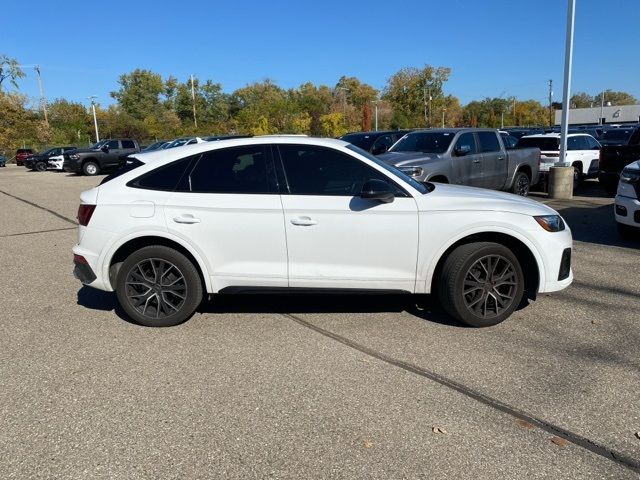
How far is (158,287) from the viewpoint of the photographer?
15.2 ft

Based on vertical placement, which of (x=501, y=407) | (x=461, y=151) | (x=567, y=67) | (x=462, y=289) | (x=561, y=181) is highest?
(x=567, y=67)

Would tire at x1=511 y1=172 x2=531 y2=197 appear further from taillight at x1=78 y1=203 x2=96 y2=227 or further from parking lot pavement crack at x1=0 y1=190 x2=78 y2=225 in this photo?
parking lot pavement crack at x1=0 y1=190 x2=78 y2=225

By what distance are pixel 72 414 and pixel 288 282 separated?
6.42 ft

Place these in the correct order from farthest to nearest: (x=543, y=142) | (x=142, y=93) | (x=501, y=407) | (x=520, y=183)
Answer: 1. (x=142, y=93)
2. (x=543, y=142)
3. (x=520, y=183)
4. (x=501, y=407)

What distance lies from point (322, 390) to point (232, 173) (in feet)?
7.00

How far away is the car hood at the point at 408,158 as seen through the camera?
9.46m

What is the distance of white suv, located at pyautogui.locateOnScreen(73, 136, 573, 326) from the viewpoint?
4.43 metres

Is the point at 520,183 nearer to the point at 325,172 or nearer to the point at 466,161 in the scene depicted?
the point at 466,161

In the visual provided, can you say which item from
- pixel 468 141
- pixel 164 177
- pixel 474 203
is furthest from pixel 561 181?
pixel 164 177

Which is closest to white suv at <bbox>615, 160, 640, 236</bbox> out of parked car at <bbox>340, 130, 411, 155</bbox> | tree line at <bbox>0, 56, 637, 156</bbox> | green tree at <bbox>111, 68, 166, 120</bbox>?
parked car at <bbox>340, 130, 411, 155</bbox>

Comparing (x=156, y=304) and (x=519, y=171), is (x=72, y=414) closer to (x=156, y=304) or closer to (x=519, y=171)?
(x=156, y=304)

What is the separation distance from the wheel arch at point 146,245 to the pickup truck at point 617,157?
1008cm

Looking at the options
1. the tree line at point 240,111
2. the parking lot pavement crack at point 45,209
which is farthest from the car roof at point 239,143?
the tree line at point 240,111

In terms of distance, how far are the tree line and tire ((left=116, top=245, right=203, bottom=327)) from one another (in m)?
42.7
